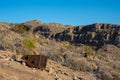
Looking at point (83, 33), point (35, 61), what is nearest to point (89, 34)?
point (83, 33)

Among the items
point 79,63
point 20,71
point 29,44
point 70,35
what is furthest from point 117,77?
point 70,35

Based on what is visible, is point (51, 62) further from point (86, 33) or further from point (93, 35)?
point (86, 33)

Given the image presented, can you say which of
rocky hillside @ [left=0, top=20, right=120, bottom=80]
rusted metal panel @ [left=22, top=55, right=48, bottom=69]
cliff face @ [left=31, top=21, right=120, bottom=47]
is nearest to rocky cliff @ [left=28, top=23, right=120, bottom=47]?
cliff face @ [left=31, top=21, right=120, bottom=47]

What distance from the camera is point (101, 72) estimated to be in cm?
2716

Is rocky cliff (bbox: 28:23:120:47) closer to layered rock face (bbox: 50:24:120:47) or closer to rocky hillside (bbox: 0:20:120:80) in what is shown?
layered rock face (bbox: 50:24:120:47)

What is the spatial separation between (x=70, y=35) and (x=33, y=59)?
14947 centimetres

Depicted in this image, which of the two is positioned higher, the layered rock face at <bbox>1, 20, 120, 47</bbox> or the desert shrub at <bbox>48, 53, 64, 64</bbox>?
the layered rock face at <bbox>1, 20, 120, 47</bbox>

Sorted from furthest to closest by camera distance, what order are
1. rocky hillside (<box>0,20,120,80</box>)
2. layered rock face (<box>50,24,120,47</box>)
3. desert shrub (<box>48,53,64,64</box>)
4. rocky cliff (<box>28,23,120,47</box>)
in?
rocky cliff (<box>28,23,120,47</box>) < layered rock face (<box>50,24,120,47</box>) < desert shrub (<box>48,53,64,64</box>) < rocky hillside (<box>0,20,120,80</box>)

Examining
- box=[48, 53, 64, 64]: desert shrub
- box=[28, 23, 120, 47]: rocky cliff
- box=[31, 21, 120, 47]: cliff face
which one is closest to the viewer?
box=[48, 53, 64, 64]: desert shrub

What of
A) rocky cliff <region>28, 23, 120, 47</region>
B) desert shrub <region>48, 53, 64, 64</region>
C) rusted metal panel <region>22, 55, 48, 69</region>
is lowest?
desert shrub <region>48, 53, 64, 64</region>

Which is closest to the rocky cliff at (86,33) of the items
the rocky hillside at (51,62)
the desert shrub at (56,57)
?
the rocky hillside at (51,62)

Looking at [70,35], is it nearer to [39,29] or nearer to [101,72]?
[39,29]

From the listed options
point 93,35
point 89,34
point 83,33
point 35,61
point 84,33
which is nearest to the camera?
point 35,61

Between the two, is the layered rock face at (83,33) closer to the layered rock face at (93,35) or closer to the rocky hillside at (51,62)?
the layered rock face at (93,35)
